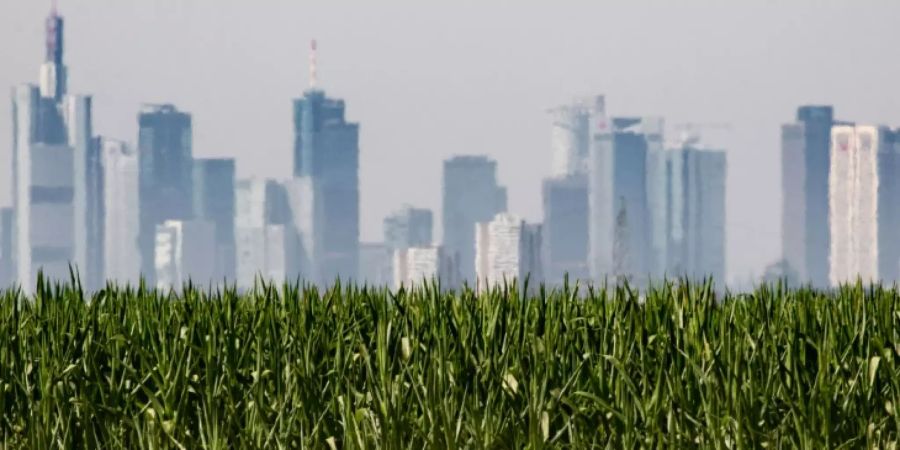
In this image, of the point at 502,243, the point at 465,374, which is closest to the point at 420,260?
the point at 502,243

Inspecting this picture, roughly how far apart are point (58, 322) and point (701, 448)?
3181 mm

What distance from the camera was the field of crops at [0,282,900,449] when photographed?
17.7 ft

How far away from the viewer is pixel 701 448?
17.1 ft

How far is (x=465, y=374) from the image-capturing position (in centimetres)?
572

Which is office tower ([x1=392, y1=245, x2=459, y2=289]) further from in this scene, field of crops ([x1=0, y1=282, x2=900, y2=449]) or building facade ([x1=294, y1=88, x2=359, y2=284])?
field of crops ([x1=0, y1=282, x2=900, y2=449])

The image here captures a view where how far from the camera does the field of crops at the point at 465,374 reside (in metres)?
5.39

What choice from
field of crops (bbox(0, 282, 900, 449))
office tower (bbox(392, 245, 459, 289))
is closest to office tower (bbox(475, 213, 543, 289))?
office tower (bbox(392, 245, 459, 289))

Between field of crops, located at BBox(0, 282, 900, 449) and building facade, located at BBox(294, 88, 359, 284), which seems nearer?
field of crops, located at BBox(0, 282, 900, 449)

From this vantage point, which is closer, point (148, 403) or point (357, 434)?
point (357, 434)

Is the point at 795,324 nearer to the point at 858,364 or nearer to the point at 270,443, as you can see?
the point at 858,364

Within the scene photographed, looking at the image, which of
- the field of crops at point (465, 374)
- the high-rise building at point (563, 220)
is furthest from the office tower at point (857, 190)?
the field of crops at point (465, 374)

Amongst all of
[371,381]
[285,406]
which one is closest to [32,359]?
[285,406]

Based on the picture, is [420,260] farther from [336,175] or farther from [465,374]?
[465,374]

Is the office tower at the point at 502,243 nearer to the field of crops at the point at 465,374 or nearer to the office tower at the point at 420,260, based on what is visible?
the office tower at the point at 420,260
